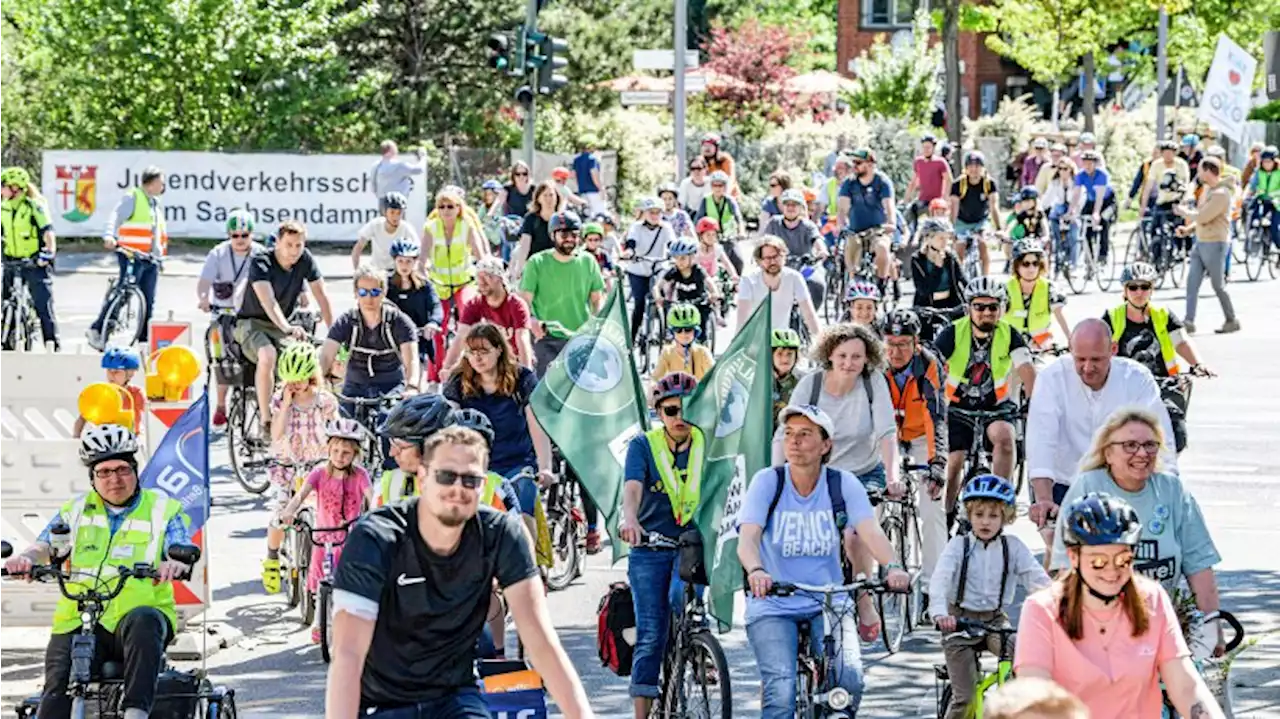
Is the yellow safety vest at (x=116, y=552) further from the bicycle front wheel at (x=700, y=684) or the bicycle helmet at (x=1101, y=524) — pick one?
the bicycle helmet at (x=1101, y=524)

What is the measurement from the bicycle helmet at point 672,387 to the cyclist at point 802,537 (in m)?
1.31

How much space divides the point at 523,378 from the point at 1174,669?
229 inches

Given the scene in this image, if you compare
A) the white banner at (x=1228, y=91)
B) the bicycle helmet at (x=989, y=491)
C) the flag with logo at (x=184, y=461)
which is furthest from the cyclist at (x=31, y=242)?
Answer: the white banner at (x=1228, y=91)

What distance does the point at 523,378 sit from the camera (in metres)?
12.5

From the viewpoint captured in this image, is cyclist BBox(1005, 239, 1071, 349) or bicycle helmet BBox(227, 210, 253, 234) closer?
cyclist BBox(1005, 239, 1071, 349)

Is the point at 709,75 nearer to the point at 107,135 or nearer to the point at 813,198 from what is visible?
the point at 107,135

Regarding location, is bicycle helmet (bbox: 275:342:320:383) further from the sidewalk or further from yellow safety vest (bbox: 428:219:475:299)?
yellow safety vest (bbox: 428:219:475:299)

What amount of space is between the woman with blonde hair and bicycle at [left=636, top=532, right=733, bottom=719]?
5.15 ft

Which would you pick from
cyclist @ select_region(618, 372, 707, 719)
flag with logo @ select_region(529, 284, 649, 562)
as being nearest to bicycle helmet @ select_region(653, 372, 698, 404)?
cyclist @ select_region(618, 372, 707, 719)

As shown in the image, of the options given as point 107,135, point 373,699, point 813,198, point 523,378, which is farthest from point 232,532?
point 107,135

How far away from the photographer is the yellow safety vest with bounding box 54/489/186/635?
936cm

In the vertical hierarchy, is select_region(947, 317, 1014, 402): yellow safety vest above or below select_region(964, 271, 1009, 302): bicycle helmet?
below

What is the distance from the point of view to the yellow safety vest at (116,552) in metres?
9.36

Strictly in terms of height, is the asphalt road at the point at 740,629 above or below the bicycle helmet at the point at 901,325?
below
